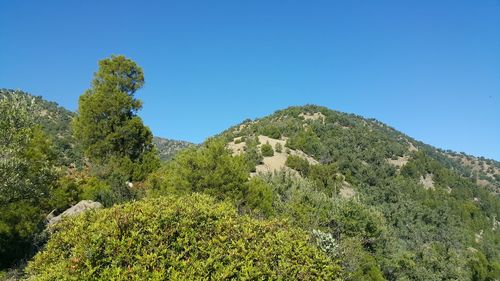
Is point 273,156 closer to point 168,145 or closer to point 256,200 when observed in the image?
point 256,200

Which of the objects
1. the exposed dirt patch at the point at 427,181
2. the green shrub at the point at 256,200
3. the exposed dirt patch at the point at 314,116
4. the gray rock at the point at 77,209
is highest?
the exposed dirt patch at the point at 314,116

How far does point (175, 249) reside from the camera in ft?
33.9

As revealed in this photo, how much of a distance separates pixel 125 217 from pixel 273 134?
7333cm

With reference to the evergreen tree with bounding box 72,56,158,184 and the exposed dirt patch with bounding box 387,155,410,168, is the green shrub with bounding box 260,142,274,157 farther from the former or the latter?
the exposed dirt patch with bounding box 387,155,410,168

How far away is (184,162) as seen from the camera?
28.9 metres

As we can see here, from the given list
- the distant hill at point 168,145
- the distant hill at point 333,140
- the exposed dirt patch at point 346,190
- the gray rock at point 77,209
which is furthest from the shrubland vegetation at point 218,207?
the distant hill at point 168,145

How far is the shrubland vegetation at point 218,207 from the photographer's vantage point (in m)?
10.3

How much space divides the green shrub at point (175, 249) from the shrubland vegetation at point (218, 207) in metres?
0.03

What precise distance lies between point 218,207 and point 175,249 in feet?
7.55

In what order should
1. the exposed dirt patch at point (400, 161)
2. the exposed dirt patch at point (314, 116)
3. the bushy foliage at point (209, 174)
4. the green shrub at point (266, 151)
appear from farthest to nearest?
the exposed dirt patch at point (314, 116) → the exposed dirt patch at point (400, 161) → the green shrub at point (266, 151) → the bushy foliage at point (209, 174)

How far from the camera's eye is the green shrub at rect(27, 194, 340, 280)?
969cm

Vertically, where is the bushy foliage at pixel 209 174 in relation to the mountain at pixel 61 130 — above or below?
below

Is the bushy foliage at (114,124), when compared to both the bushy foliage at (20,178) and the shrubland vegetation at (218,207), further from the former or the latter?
the bushy foliage at (20,178)

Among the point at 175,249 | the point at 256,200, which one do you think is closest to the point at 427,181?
the point at 256,200
